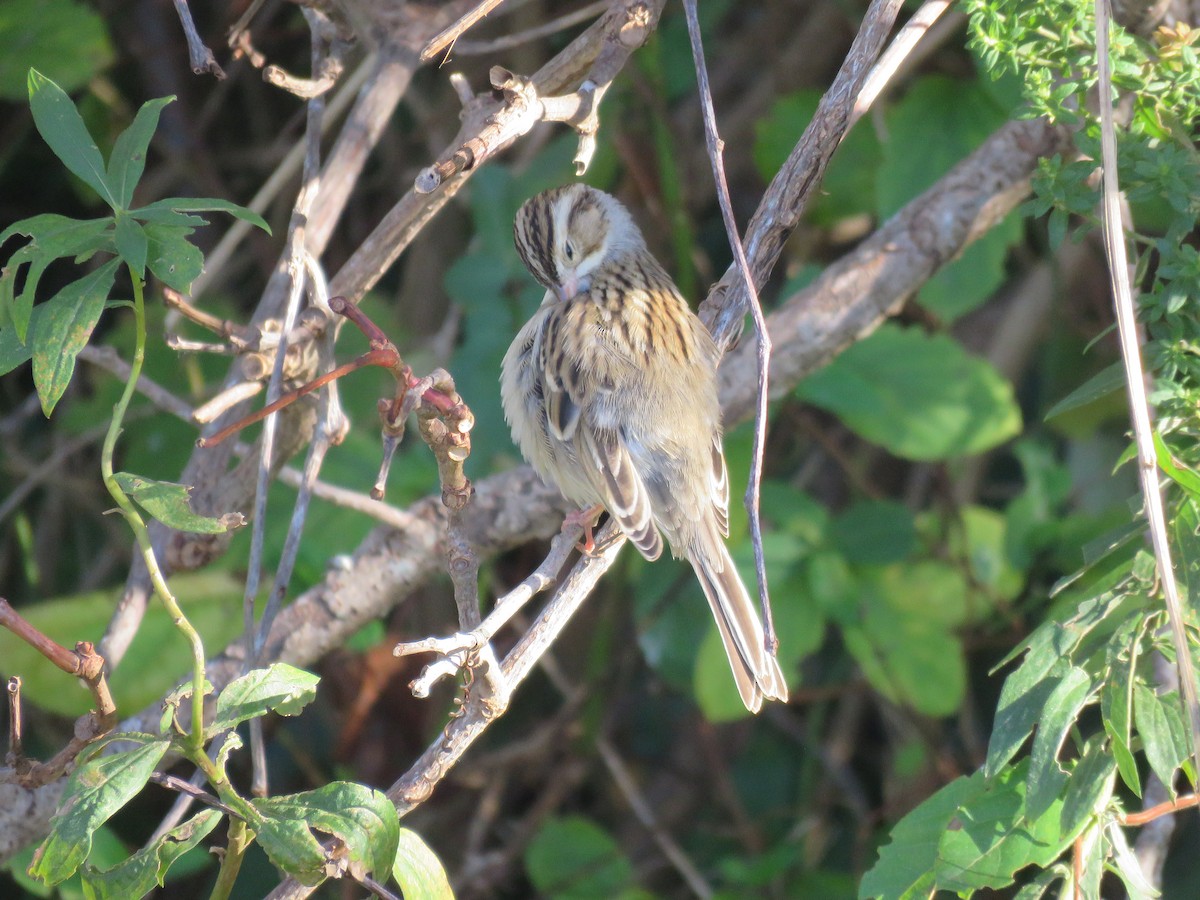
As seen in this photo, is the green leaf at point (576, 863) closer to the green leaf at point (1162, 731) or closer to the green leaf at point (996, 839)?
the green leaf at point (996, 839)

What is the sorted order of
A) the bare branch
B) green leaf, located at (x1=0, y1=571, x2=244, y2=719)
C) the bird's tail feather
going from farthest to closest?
1. green leaf, located at (x1=0, y1=571, x2=244, y2=719)
2. the bird's tail feather
3. the bare branch

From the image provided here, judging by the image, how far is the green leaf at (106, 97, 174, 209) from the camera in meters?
1.76

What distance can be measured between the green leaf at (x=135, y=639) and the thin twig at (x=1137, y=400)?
2.25 m

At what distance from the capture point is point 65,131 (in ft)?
5.88

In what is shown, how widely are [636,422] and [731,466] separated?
37 cm

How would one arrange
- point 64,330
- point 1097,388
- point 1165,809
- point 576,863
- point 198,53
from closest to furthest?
1. point 64,330
2. point 1165,809
3. point 1097,388
4. point 198,53
5. point 576,863

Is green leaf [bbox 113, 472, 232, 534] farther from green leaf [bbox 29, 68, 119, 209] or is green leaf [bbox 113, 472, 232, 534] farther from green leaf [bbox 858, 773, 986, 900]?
green leaf [bbox 858, 773, 986, 900]

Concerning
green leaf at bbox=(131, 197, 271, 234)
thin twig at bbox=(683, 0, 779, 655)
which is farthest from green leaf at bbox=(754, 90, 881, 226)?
green leaf at bbox=(131, 197, 271, 234)

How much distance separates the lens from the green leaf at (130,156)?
1.76 meters

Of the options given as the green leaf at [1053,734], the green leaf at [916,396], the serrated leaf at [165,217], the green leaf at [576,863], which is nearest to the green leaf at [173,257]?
the serrated leaf at [165,217]

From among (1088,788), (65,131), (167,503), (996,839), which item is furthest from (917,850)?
(65,131)

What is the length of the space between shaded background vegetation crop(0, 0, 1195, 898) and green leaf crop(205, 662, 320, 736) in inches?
56.4

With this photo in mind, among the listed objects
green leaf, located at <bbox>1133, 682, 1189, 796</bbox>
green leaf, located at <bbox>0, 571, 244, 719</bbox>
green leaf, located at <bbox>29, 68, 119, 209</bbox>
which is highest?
green leaf, located at <bbox>29, 68, 119, 209</bbox>

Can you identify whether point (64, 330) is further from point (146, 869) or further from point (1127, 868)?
point (1127, 868)
